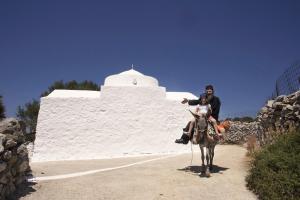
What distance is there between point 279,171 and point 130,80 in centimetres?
1246

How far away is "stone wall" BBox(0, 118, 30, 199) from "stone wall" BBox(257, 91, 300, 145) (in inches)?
274

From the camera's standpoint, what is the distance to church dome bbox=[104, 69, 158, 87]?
57.5 feet

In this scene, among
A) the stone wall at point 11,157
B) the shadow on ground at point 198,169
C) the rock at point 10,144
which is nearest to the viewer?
the stone wall at point 11,157

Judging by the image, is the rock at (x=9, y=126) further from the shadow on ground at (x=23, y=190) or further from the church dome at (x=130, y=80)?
the church dome at (x=130, y=80)

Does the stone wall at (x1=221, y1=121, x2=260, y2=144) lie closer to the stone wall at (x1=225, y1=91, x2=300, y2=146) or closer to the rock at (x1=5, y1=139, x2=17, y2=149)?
the stone wall at (x1=225, y1=91, x2=300, y2=146)

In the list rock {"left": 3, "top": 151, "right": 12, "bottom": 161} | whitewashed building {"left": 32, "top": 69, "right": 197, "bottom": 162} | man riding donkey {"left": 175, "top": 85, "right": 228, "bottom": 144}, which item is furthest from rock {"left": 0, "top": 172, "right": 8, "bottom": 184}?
whitewashed building {"left": 32, "top": 69, "right": 197, "bottom": 162}

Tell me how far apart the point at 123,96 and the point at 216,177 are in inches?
365

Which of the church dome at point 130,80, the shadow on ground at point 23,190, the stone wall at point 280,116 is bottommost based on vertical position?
the shadow on ground at point 23,190

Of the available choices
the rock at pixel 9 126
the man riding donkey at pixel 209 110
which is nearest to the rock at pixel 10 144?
the rock at pixel 9 126

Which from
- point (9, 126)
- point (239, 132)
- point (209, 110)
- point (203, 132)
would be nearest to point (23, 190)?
point (9, 126)

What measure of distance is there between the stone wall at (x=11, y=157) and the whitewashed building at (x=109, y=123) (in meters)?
7.88

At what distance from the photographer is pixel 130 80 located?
17594 millimetres

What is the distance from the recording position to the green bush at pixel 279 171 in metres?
5.66

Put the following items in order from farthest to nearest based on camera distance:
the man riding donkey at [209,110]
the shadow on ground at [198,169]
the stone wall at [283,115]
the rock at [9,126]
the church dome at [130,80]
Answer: the church dome at [130,80] < the shadow on ground at [198,169] < the stone wall at [283,115] < the man riding donkey at [209,110] < the rock at [9,126]
